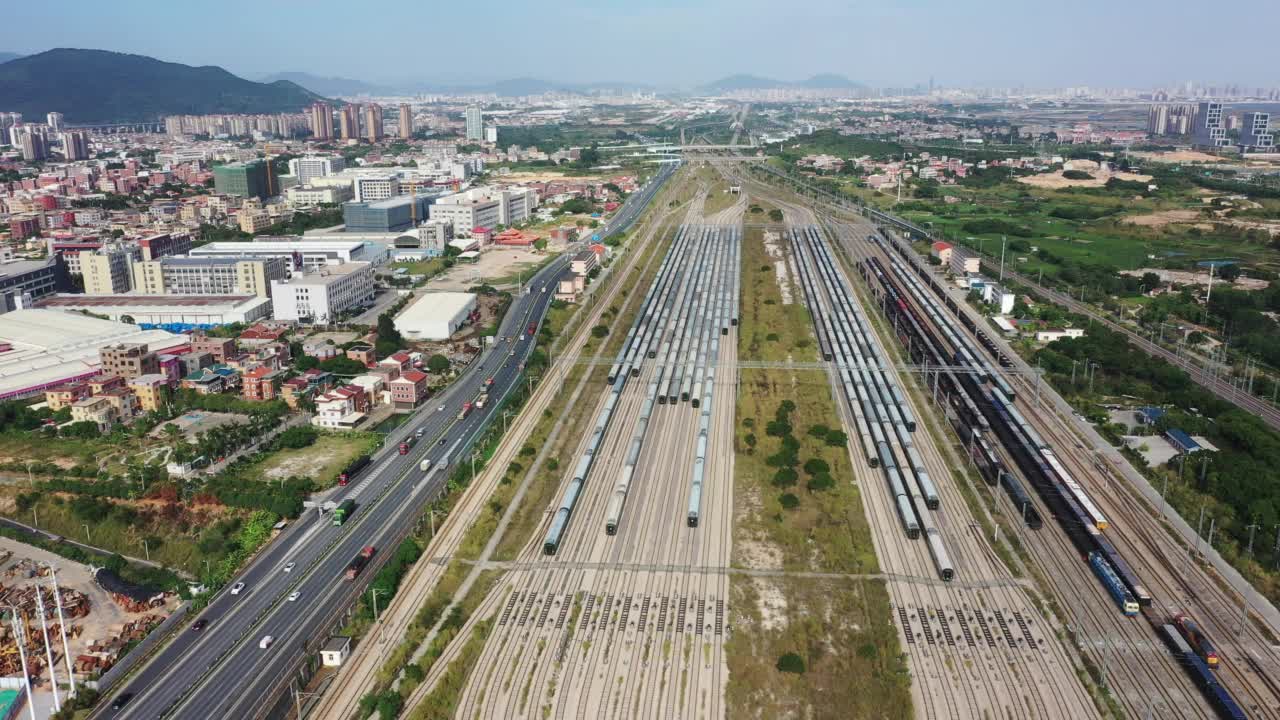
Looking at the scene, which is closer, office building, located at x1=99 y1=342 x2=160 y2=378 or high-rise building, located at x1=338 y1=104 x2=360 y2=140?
office building, located at x1=99 y1=342 x2=160 y2=378

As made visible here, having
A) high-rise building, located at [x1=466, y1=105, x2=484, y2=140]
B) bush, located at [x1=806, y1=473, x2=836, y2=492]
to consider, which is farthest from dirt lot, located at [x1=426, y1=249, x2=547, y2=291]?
high-rise building, located at [x1=466, y1=105, x2=484, y2=140]

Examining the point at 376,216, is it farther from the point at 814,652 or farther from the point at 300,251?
the point at 814,652

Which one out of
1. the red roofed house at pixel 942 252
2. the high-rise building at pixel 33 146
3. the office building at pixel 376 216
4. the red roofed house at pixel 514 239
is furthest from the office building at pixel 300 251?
the high-rise building at pixel 33 146

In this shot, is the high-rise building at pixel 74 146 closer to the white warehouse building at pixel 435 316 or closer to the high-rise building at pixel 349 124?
the high-rise building at pixel 349 124

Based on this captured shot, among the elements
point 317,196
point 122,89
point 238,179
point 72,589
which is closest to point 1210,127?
point 317,196

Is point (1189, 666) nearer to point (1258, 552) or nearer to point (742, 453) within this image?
point (1258, 552)

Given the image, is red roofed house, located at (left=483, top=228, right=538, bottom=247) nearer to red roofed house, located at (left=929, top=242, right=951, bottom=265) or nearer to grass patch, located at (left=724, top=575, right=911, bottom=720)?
red roofed house, located at (left=929, top=242, right=951, bottom=265)

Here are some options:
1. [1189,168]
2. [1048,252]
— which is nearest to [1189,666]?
[1048,252]
